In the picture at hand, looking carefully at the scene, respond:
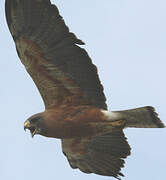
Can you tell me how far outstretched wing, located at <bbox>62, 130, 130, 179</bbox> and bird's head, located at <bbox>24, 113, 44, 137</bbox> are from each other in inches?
54.2

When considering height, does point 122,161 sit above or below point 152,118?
below

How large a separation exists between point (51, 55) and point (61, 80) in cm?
59

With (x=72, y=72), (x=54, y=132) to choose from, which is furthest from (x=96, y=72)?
(x=54, y=132)

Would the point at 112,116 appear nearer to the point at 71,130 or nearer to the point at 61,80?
the point at 71,130

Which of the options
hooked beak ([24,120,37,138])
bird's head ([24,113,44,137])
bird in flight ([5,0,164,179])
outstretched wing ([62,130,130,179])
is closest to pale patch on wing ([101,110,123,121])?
bird in flight ([5,0,164,179])

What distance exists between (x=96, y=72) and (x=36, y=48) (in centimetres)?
125

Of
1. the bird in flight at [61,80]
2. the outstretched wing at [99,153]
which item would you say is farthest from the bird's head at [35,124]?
the outstretched wing at [99,153]

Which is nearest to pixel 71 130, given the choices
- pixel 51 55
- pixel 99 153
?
pixel 99 153

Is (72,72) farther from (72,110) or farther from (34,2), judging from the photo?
(34,2)

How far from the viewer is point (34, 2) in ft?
40.2

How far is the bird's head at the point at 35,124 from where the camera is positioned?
12.6 meters

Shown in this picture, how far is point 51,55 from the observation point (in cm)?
1255

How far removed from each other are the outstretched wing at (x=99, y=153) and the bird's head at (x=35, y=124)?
138cm

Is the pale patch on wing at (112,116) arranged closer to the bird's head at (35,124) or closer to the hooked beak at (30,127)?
the bird's head at (35,124)
